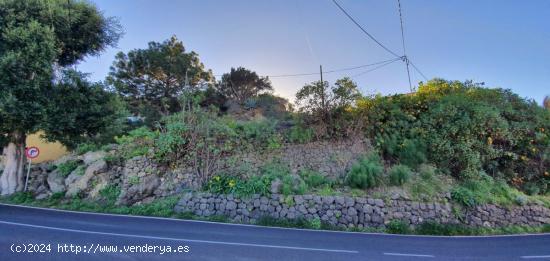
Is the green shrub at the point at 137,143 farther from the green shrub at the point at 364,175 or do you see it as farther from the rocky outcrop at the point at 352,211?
the green shrub at the point at 364,175

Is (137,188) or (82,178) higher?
(82,178)

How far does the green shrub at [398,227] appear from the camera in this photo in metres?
9.47

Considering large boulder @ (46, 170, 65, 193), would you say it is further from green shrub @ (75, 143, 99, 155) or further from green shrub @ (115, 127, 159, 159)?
green shrub @ (115, 127, 159, 159)

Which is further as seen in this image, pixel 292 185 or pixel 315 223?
pixel 292 185

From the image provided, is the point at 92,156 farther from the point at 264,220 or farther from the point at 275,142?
the point at 264,220

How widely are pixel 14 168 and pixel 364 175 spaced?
16287 millimetres

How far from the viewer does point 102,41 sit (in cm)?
1588

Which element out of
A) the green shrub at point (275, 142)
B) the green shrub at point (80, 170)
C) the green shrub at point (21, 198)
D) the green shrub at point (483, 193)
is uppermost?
the green shrub at point (275, 142)

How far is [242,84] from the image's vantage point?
2875cm

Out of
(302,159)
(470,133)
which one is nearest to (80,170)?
(302,159)

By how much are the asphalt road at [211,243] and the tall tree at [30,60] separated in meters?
4.90

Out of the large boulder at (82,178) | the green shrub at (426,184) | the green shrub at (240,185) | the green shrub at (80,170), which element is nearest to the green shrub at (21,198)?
the large boulder at (82,178)

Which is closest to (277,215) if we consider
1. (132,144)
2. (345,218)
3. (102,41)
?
(345,218)

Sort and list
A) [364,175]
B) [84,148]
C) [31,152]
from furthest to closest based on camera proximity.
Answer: [84,148]
[31,152]
[364,175]
